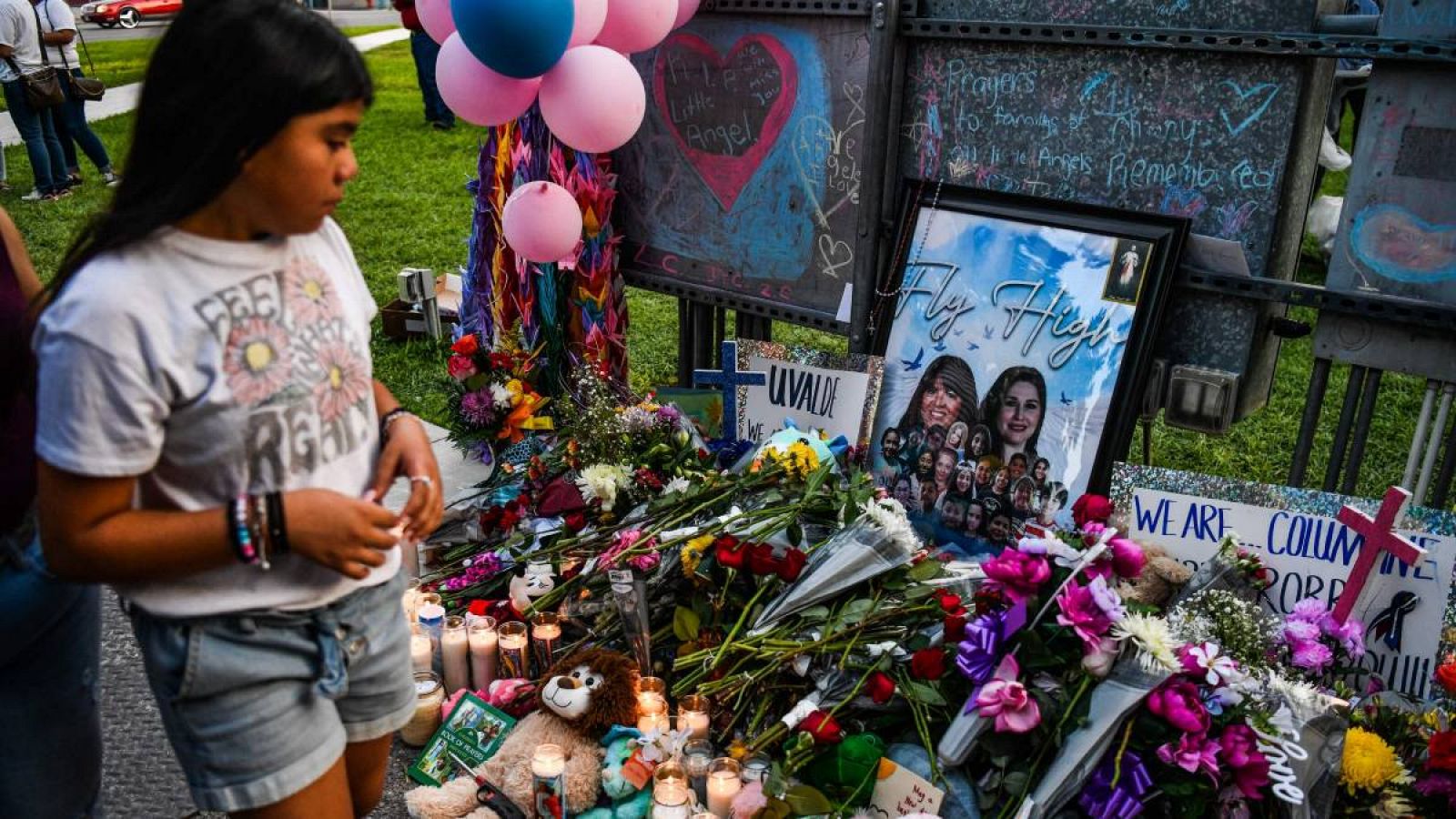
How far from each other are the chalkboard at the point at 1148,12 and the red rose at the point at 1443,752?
5.39ft

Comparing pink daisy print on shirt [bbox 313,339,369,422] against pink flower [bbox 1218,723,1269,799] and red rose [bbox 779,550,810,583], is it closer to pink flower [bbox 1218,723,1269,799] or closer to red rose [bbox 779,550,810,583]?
red rose [bbox 779,550,810,583]

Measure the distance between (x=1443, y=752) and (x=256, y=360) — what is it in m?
2.20

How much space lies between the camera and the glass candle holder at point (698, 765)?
2492 mm

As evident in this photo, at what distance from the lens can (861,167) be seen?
3473 millimetres

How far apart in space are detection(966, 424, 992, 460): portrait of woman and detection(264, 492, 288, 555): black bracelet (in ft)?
7.50

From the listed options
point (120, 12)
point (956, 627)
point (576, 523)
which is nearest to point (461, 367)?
point (576, 523)

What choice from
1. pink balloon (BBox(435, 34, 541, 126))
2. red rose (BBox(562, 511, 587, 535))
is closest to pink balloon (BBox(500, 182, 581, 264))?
pink balloon (BBox(435, 34, 541, 126))

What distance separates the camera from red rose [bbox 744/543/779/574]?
9.10ft

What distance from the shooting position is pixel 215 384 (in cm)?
139

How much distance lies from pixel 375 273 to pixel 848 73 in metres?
4.69

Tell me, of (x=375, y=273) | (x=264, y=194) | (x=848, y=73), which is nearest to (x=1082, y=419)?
(x=848, y=73)

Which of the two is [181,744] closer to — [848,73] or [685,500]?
[685,500]

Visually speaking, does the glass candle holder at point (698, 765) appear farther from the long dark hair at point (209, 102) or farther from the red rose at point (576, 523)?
the long dark hair at point (209, 102)

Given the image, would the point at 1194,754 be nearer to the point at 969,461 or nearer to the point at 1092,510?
the point at 1092,510
